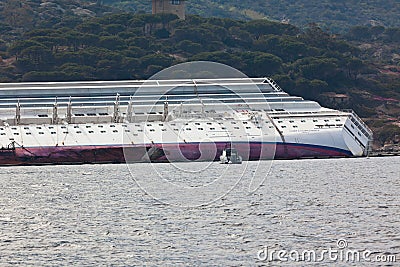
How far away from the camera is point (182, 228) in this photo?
196ft

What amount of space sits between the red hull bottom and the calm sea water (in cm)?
1804

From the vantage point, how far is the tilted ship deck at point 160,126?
372 ft

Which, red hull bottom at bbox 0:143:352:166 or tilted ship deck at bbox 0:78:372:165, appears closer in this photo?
red hull bottom at bbox 0:143:352:166

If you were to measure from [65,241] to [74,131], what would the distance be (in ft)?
194

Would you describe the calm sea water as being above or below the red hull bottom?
above

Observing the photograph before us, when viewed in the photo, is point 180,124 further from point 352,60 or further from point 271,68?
point 352,60

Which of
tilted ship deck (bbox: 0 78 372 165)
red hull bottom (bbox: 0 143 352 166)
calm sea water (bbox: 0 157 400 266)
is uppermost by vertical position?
calm sea water (bbox: 0 157 400 266)

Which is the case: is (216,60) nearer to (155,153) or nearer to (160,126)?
(160,126)

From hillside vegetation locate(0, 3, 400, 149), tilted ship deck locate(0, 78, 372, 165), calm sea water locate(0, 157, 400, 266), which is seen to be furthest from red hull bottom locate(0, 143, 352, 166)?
hillside vegetation locate(0, 3, 400, 149)

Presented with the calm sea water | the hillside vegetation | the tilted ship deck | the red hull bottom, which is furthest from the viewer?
the hillside vegetation

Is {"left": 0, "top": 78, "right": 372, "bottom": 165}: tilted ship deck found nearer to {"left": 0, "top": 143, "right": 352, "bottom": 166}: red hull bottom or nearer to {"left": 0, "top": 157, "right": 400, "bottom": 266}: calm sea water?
{"left": 0, "top": 143, "right": 352, "bottom": 166}: red hull bottom

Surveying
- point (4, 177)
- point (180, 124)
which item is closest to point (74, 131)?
point (180, 124)

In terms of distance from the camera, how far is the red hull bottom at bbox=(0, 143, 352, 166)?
369 feet

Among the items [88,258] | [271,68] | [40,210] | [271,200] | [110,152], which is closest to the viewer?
[88,258]
